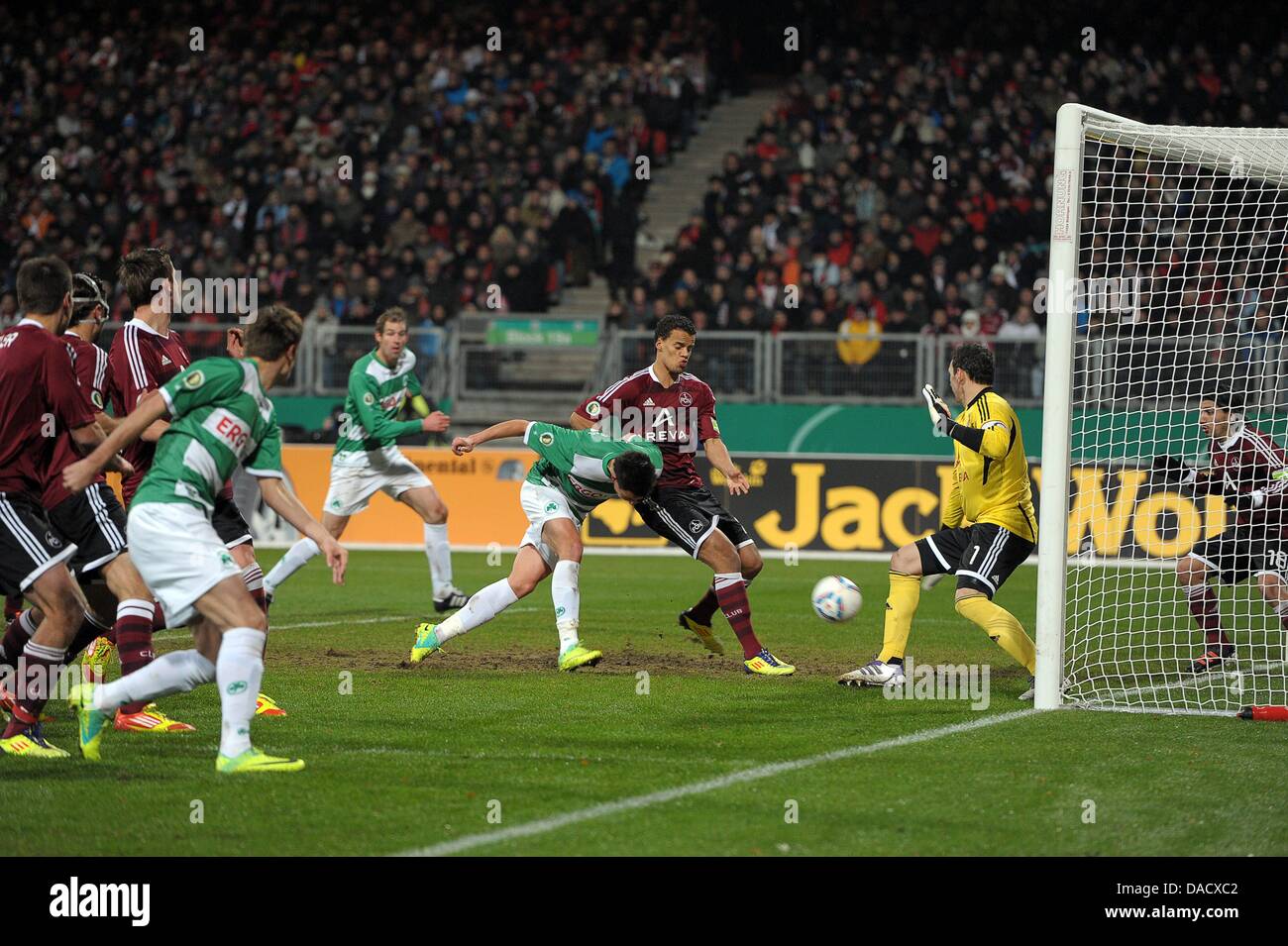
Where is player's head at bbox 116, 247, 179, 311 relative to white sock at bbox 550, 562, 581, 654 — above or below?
above

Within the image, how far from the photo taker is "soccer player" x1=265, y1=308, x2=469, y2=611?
42.5 feet

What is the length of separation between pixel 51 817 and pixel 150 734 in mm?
1753

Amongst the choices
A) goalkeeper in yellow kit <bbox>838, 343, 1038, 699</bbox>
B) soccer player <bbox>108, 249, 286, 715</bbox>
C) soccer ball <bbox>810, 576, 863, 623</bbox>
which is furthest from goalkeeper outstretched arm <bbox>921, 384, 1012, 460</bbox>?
soccer player <bbox>108, 249, 286, 715</bbox>

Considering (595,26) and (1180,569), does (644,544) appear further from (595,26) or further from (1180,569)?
(595,26)

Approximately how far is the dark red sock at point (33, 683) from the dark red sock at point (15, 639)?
0.97m

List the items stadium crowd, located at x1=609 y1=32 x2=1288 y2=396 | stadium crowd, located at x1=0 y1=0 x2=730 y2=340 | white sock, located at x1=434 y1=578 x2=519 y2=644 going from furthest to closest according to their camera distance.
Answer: stadium crowd, located at x1=0 y1=0 x2=730 y2=340 < stadium crowd, located at x1=609 y1=32 x2=1288 y2=396 < white sock, located at x1=434 y1=578 x2=519 y2=644

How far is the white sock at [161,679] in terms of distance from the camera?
20.8 ft

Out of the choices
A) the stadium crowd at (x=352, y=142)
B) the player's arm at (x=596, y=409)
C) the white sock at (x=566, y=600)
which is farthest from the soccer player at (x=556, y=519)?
the stadium crowd at (x=352, y=142)

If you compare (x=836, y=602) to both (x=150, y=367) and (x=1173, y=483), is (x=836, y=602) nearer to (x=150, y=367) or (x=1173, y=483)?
(x=1173, y=483)

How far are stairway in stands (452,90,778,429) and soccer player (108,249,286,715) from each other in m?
12.6

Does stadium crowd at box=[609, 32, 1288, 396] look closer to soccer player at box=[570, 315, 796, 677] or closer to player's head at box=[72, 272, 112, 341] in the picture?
soccer player at box=[570, 315, 796, 677]

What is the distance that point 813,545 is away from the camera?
742 inches

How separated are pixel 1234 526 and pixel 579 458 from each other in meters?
4.61

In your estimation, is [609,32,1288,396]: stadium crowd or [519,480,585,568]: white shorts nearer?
[519,480,585,568]: white shorts
